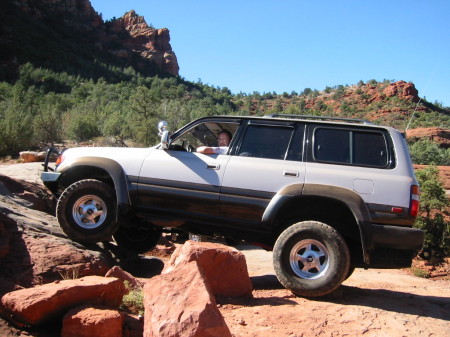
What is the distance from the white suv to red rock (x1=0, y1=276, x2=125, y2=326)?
1.52 meters

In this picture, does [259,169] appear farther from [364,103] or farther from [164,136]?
[364,103]

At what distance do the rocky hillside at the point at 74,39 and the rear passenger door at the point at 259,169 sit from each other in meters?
55.9

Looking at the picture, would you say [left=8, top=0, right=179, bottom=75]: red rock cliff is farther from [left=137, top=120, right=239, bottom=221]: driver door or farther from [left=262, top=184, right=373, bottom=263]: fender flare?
[left=262, top=184, right=373, bottom=263]: fender flare

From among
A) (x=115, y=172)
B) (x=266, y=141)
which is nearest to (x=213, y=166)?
(x=266, y=141)

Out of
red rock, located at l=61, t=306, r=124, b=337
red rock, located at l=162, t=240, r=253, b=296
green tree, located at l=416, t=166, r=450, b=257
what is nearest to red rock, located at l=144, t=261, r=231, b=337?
red rock, located at l=61, t=306, r=124, b=337

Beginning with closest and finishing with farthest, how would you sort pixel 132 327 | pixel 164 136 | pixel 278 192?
pixel 132 327
pixel 278 192
pixel 164 136

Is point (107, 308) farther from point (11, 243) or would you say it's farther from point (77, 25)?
point (77, 25)

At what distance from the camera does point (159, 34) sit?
358ft

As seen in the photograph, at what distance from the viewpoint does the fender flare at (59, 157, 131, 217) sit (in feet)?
17.4

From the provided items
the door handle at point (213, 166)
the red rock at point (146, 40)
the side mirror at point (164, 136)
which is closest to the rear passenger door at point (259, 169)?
the door handle at point (213, 166)

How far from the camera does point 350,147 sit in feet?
15.9

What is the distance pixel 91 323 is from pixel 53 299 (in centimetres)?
43

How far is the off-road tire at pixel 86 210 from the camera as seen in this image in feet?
17.9

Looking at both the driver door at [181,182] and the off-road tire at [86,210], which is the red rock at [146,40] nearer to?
the off-road tire at [86,210]
